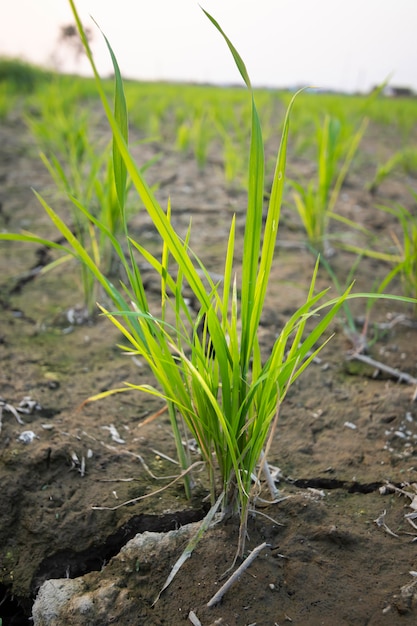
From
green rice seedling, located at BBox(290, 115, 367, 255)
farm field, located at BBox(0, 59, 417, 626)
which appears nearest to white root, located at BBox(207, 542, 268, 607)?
farm field, located at BBox(0, 59, 417, 626)

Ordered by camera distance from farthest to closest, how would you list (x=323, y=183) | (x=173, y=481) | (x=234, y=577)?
(x=323, y=183) < (x=173, y=481) < (x=234, y=577)

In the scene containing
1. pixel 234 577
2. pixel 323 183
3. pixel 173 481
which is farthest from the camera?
pixel 323 183

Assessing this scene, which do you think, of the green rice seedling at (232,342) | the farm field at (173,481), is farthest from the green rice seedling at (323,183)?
the green rice seedling at (232,342)

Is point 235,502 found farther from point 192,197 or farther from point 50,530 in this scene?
point 192,197

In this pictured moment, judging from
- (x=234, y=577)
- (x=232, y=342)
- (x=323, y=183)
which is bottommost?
(x=234, y=577)

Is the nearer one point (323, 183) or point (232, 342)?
point (232, 342)

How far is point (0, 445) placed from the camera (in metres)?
1.02

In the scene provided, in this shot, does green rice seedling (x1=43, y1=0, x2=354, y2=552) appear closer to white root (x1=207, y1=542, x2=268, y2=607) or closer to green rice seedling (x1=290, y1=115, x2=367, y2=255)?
white root (x1=207, y1=542, x2=268, y2=607)

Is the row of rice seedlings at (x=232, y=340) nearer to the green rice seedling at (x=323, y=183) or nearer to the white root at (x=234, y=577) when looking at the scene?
the white root at (x=234, y=577)

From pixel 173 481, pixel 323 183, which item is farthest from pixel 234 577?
pixel 323 183

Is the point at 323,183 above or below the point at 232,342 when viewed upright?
above

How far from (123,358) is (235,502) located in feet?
2.14

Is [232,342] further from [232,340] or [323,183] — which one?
[323,183]

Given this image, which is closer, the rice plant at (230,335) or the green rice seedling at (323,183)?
the rice plant at (230,335)
